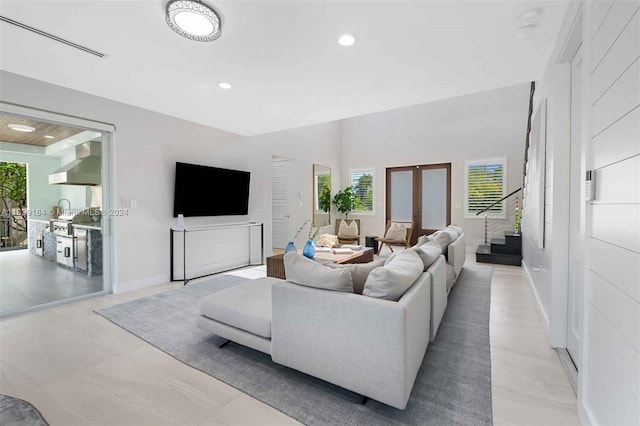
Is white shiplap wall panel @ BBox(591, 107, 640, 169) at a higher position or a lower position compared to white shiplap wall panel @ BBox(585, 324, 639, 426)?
higher

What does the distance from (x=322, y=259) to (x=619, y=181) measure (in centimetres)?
291

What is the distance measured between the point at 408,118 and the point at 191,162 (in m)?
5.60

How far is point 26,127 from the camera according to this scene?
10.1 ft

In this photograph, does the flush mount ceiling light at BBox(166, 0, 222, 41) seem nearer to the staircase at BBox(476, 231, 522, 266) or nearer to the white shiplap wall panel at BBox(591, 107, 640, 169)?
the white shiplap wall panel at BBox(591, 107, 640, 169)

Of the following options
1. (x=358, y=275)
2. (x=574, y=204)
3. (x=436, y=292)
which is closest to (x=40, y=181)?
(x=358, y=275)

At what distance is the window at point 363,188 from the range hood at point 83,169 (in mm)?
5908

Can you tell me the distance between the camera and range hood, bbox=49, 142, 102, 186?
337cm

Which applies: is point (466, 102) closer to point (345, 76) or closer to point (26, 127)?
point (345, 76)

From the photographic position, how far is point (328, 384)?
5.88 ft

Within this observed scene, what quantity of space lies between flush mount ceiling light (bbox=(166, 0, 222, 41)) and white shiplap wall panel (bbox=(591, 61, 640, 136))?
7.15ft

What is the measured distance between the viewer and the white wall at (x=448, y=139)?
6395mm

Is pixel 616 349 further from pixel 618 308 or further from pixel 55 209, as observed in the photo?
pixel 55 209

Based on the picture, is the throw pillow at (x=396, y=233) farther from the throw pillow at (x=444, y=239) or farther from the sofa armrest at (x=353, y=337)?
the sofa armrest at (x=353, y=337)

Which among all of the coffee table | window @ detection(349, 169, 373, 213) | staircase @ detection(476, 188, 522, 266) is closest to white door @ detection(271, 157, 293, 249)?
window @ detection(349, 169, 373, 213)
